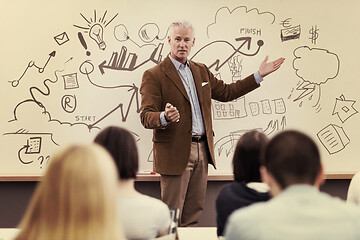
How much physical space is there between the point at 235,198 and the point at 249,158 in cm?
18

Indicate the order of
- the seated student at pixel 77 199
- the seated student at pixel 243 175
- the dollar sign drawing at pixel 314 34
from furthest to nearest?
1. the dollar sign drawing at pixel 314 34
2. the seated student at pixel 243 175
3. the seated student at pixel 77 199

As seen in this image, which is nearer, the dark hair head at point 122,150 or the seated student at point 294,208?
the seated student at point 294,208

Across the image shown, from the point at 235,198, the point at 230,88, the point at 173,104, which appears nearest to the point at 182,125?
the point at 173,104

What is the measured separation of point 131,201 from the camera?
66.1 inches

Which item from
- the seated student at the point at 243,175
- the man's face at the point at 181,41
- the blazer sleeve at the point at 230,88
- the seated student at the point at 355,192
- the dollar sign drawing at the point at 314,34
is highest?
the dollar sign drawing at the point at 314,34

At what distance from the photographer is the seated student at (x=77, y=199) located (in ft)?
3.81

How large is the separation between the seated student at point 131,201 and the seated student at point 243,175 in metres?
0.25

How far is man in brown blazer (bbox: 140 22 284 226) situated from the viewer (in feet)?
10.8

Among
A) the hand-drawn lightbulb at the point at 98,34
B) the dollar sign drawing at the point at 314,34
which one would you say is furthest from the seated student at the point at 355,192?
the hand-drawn lightbulb at the point at 98,34

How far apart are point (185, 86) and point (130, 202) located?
1.80 m

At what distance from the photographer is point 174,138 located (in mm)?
3293

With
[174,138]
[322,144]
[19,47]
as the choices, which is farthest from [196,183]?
[19,47]

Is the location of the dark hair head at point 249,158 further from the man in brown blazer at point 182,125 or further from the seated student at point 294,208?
the man in brown blazer at point 182,125

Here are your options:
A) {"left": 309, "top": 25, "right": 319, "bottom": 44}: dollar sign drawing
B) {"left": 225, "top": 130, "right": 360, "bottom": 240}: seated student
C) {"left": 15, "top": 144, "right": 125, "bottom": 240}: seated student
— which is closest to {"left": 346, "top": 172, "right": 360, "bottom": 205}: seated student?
{"left": 225, "top": 130, "right": 360, "bottom": 240}: seated student
